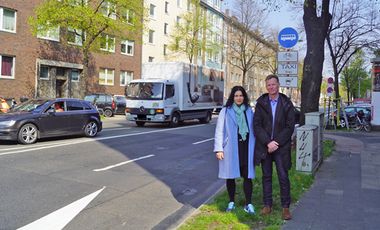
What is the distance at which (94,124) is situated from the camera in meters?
15.3

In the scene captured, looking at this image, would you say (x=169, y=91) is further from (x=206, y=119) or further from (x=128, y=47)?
(x=128, y=47)

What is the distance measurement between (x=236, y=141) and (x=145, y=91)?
50.8 ft

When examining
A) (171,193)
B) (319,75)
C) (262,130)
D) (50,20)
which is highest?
(50,20)

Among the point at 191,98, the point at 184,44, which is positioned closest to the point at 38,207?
the point at 191,98

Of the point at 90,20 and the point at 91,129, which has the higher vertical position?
the point at 90,20

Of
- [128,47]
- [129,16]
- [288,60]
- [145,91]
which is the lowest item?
[145,91]

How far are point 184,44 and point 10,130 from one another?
33.1 meters

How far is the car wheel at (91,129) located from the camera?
1498 centimetres

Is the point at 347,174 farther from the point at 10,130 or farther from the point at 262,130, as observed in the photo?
the point at 10,130

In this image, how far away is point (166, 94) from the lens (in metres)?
20.6

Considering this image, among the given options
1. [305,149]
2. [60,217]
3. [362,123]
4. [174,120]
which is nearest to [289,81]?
[305,149]

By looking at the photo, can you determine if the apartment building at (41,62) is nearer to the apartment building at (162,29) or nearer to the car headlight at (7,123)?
the apartment building at (162,29)

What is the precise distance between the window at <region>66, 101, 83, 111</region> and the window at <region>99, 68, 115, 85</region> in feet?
79.2

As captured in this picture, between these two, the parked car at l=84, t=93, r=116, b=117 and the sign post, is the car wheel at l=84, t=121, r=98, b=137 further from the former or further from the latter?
the parked car at l=84, t=93, r=116, b=117
